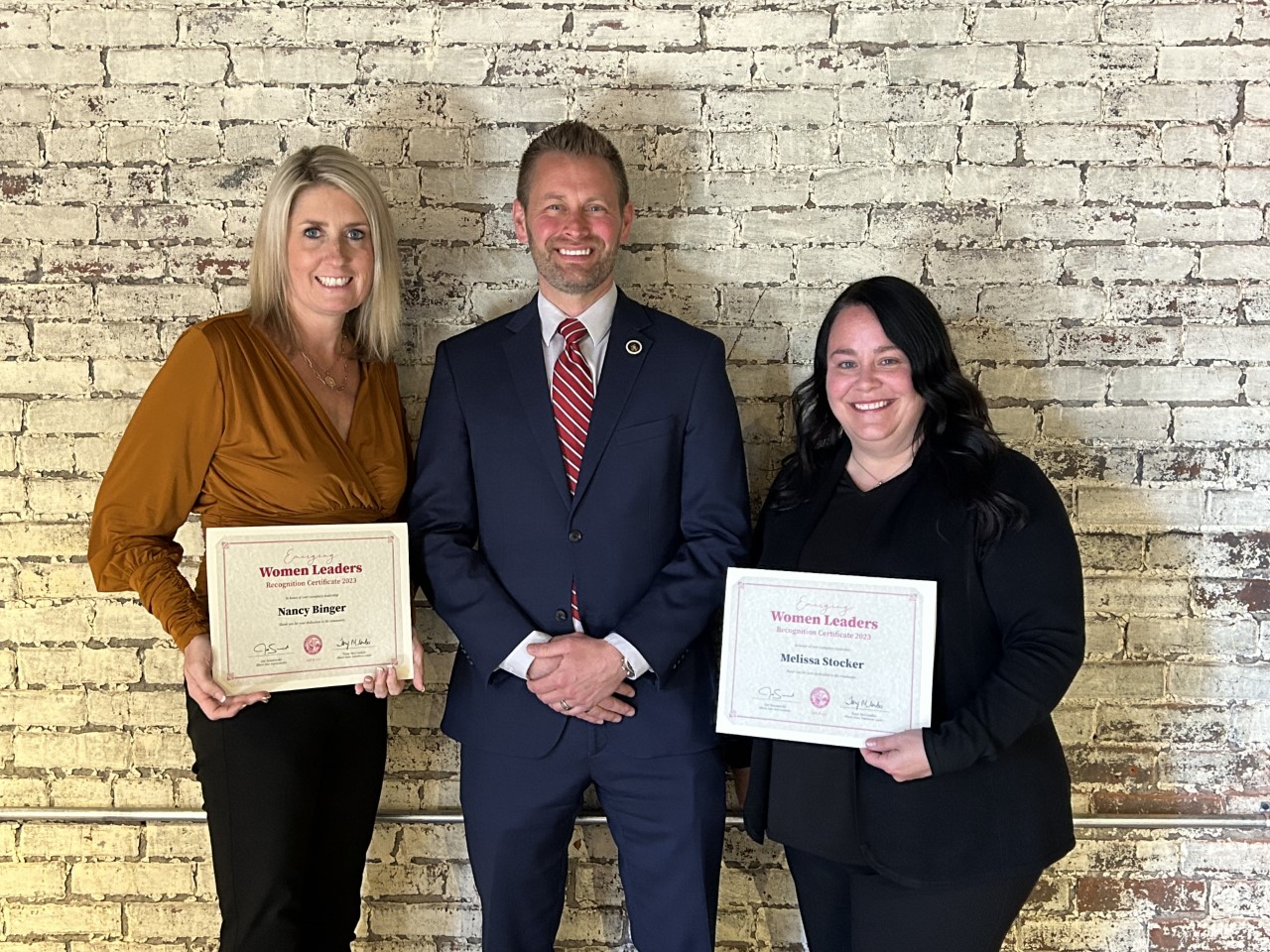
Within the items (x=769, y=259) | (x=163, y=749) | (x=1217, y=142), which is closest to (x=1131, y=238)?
(x=1217, y=142)

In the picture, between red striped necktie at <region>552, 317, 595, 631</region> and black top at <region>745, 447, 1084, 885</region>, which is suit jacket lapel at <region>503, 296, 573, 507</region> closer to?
red striped necktie at <region>552, 317, 595, 631</region>

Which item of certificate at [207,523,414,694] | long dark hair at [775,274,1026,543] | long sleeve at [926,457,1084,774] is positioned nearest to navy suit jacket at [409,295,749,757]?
certificate at [207,523,414,694]

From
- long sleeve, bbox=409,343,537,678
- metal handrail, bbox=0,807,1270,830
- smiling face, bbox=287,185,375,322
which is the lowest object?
metal handrail, bbox=0,807,1270,830

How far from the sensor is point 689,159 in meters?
→ 2.25

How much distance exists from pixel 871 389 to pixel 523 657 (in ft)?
2.72

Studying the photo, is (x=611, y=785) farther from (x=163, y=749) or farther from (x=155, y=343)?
(x=155, y=343)

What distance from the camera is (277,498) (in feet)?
6.09

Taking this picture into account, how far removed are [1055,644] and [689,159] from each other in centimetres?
135

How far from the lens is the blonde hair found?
6.39 ft

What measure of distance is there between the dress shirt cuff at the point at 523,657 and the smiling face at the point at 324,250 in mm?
788

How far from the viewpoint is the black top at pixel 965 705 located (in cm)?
157

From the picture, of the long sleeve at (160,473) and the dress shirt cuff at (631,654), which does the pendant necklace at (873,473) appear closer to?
the dress shirt cuff at (631,654)

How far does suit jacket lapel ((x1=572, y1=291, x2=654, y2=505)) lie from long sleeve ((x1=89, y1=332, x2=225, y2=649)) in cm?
71

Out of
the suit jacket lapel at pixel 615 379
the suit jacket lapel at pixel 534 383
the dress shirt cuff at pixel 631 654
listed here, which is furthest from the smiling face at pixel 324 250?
the dress shirt cuff at pixel 631 654
